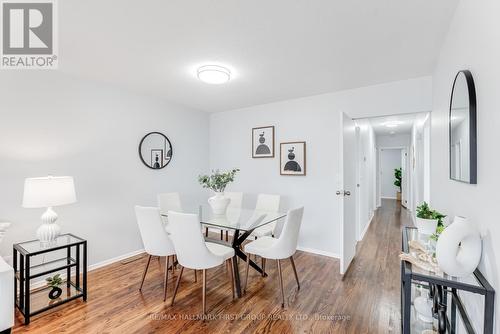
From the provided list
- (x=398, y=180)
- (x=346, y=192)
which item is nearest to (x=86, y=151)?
(x=346, y=192)

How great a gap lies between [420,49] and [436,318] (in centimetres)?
218

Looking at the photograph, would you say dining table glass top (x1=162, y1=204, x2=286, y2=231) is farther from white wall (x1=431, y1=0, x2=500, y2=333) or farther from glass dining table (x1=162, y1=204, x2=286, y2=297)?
white wall (x1=431, y1=0, x2=500, y2=333)

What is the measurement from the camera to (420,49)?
223cm

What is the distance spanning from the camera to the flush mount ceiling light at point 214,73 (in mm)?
2531

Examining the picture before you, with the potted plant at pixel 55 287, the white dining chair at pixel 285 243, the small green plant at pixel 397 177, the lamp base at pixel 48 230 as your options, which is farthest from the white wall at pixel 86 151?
the small green plant at pixel 397 177

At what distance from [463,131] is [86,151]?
3597 mm

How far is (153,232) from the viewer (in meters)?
2.39

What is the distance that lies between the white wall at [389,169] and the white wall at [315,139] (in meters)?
7.29

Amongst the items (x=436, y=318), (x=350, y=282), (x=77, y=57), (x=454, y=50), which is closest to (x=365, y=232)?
(x=350, y=282)

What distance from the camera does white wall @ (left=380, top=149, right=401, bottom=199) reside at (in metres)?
9.72

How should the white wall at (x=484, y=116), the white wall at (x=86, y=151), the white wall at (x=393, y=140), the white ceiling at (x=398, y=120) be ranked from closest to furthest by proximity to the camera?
the white wall at (x=484, y=116)
the white wall at (x=86, y=151)
the white ceiling at (x=398, y=120)
the white wall at (x=393, y=140)

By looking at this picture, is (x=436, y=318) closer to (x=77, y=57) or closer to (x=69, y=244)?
(x=69, y=244)

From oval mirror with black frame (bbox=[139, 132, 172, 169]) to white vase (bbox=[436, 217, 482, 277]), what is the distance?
351cm

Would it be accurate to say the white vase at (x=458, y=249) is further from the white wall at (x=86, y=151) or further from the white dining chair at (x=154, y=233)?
the white wall at (x=86, y=151)
